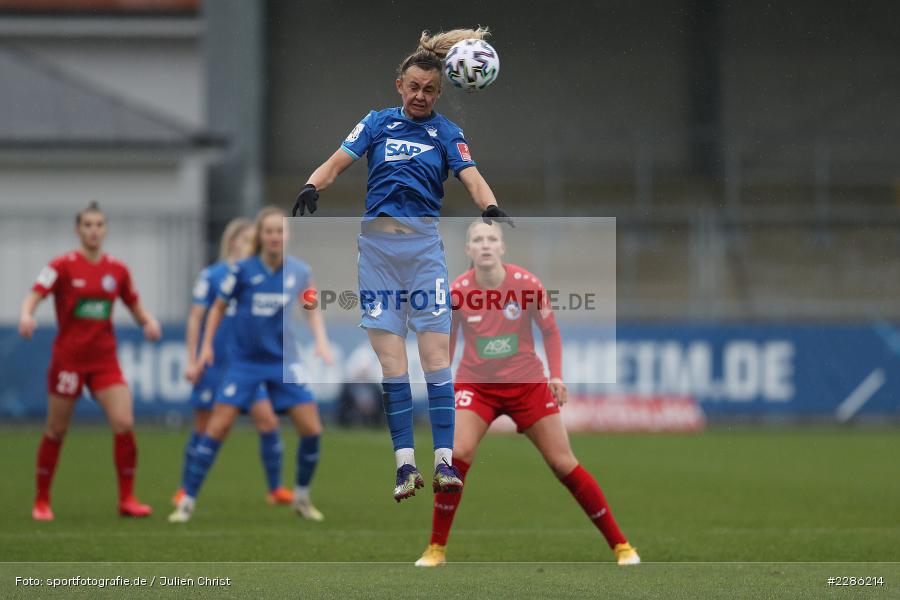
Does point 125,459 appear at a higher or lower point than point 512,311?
lower

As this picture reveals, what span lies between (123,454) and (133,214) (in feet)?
43.0

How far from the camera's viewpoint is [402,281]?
23.9 ft

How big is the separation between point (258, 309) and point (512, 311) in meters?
3.21

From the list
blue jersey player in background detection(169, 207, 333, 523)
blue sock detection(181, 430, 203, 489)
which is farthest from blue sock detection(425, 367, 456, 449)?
blue sock detection(181, 430, 203, 489)

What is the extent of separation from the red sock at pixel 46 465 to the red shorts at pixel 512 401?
13.5ft

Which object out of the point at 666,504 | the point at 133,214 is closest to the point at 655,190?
the point at 133,214

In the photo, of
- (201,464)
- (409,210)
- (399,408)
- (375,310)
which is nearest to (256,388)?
(201,464)

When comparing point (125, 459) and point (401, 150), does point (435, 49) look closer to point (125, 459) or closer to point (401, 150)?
point (401, 150)

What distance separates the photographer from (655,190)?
28516mm

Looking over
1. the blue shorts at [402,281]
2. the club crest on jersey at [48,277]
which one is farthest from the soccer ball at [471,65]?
the club crest on jersey at [48,277]

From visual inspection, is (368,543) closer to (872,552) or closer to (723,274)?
(872,552)

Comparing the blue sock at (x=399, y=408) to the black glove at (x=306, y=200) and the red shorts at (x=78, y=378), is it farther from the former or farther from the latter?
the red shorts at (x=78, y=378)

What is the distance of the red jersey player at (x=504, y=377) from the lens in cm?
834

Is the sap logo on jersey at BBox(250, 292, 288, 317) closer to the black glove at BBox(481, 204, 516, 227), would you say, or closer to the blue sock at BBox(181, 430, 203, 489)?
the blue sock at BBox(181, 430, 203, 489)
